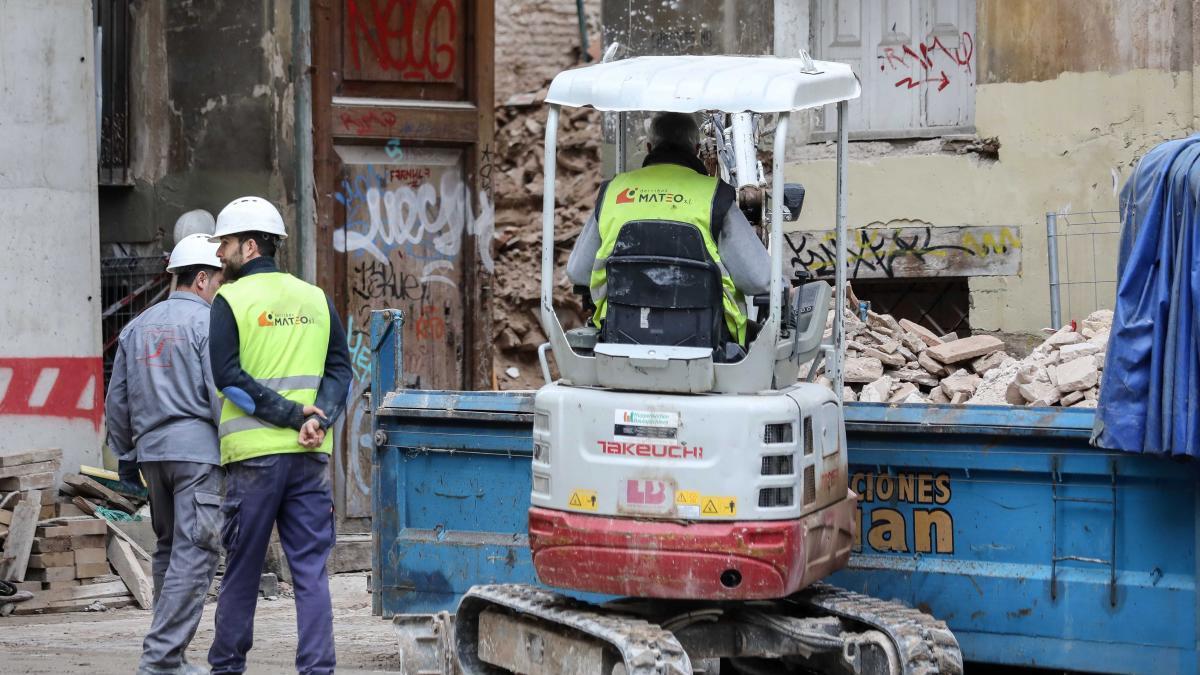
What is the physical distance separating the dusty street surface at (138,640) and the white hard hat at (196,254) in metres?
1.75

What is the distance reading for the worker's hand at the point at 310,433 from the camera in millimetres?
6656

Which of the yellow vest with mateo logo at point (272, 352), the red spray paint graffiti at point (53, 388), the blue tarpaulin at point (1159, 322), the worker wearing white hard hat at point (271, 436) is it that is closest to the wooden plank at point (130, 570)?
the red spray paint graffiti at point (53, 388)

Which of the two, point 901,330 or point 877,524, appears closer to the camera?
point 877,524

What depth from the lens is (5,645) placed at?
856 centimetres

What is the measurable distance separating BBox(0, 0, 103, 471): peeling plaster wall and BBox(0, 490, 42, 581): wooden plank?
0.62m

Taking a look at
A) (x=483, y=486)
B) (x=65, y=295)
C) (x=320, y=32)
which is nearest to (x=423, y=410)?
(x=483, y=486)

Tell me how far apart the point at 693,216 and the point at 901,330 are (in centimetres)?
307

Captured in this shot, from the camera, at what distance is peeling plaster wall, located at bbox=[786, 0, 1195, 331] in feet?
40.8

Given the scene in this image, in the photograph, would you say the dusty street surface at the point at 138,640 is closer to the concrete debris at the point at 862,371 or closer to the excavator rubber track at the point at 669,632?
the excavator rubber track at the point at 669,632

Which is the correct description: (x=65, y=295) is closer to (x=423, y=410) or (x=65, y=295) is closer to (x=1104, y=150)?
(x=423, y=410)

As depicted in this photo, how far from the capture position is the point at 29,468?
10195 mm

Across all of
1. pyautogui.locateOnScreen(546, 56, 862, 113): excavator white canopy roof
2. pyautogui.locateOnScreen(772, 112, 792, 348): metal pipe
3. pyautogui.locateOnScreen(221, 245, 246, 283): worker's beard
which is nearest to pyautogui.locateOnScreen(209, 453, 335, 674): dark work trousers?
pyautogui.locateOnScreen(221, 245, 246, 283): worker's beard

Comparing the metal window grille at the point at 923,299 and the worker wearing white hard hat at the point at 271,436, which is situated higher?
the metal window grille at the point at 923,299

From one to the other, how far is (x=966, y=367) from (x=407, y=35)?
5323mm
